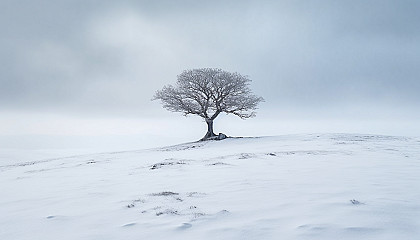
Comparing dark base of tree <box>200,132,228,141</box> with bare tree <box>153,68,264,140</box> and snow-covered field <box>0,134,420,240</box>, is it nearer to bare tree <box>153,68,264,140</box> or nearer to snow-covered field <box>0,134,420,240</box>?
bare tree <box>153,68,264,140</box>

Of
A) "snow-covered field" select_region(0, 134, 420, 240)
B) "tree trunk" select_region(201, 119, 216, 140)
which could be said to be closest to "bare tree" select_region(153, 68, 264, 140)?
"tree trunk" select_region(201, 119, 216, 140)

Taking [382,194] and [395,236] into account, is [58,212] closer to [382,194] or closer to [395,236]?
[395,236]

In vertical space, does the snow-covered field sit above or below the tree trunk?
below

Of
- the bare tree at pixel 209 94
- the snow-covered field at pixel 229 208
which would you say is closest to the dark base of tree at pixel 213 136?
the bare tree at pixel 209 94

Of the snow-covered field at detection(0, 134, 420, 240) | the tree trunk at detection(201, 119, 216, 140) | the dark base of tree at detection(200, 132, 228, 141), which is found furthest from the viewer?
the tree trunk at detection(201, 119, 216, 140)

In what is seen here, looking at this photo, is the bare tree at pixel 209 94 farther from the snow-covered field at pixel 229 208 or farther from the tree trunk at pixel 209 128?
the snow-covered field at pixel 229 208

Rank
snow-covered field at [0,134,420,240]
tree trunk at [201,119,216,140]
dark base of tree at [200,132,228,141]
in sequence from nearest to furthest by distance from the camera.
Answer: snow-covered field at [0,134,420,240] → dark base of tree at [200,132,228,141] → tree trunk at [201,119,216,140]

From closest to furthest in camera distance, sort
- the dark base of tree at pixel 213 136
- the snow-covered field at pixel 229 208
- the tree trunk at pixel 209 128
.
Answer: the snow-covered field at pixel 229 208
the dark base of tree at pixel 213 136
the tree trunk at pixel 209 128

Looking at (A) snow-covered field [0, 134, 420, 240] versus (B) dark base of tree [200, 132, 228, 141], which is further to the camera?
(B) dark base of tree [200, 132, 228, 141]

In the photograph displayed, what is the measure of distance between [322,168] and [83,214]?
7910 millimetres

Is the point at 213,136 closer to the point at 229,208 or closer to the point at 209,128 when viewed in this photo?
the point at 209,128

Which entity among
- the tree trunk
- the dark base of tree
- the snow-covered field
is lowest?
the snow-covered field

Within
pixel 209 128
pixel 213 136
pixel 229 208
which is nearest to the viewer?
pixel 229 208

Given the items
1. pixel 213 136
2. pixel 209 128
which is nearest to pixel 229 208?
pixel 213 136
